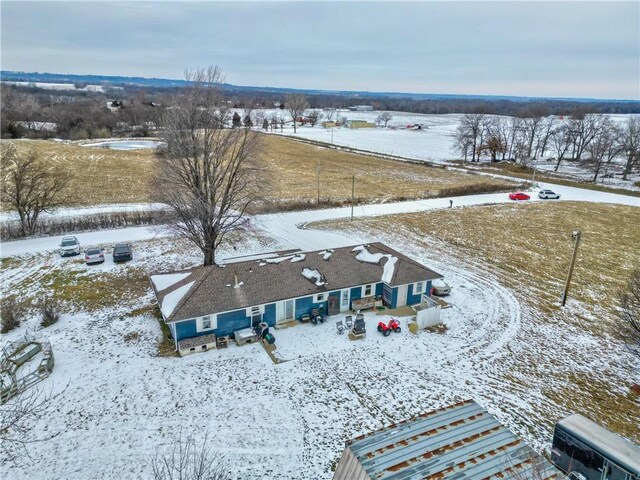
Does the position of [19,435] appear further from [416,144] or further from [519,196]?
[416,144]

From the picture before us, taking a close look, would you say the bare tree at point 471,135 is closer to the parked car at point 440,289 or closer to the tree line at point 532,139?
the tree line at point 532,139

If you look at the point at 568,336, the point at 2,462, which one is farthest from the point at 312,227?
the point at 2,462

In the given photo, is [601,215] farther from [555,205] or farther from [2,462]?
[2,462]

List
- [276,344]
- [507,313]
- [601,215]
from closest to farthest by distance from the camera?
[276,344] → [507,313] → [601,215]

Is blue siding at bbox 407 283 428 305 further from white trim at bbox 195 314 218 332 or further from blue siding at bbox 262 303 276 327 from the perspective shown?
white trim at bbox 195 314 218 332

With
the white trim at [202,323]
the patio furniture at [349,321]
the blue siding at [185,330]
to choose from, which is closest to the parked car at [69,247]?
the blue siding at [185,330]

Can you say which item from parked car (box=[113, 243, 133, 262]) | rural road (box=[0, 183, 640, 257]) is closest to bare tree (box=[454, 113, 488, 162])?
rural road (box=[0, 183, 640, 257])
